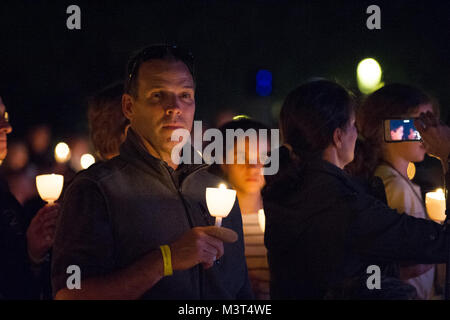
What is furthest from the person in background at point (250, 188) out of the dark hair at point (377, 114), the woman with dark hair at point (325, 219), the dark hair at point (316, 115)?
the dark hair at point (316, 115)

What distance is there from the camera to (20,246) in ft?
10.6

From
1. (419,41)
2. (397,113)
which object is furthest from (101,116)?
(419,41)

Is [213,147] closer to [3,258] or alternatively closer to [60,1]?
[3,258]

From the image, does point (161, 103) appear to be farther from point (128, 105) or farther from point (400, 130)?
point (400, 130)

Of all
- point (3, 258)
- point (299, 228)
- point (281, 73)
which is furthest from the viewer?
point (281, 73)

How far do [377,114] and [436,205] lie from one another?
0.71 m

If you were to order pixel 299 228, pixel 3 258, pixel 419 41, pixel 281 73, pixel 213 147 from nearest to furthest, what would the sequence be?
pixel 299 228
pixel 3 258
pixel 213 147
pixel 419 41
pixel 281 73

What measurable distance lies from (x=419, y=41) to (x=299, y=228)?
866cm

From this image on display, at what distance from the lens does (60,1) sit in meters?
10.4

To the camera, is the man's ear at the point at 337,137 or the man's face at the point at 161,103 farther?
the man's ear at the point at 337,137

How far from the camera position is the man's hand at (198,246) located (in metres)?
2.14

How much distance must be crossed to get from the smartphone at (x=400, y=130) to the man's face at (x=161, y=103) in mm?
1253

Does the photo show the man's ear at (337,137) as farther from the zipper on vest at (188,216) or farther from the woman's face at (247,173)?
the woman's face at (247,173)

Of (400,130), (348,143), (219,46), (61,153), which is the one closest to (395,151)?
(400,130)
